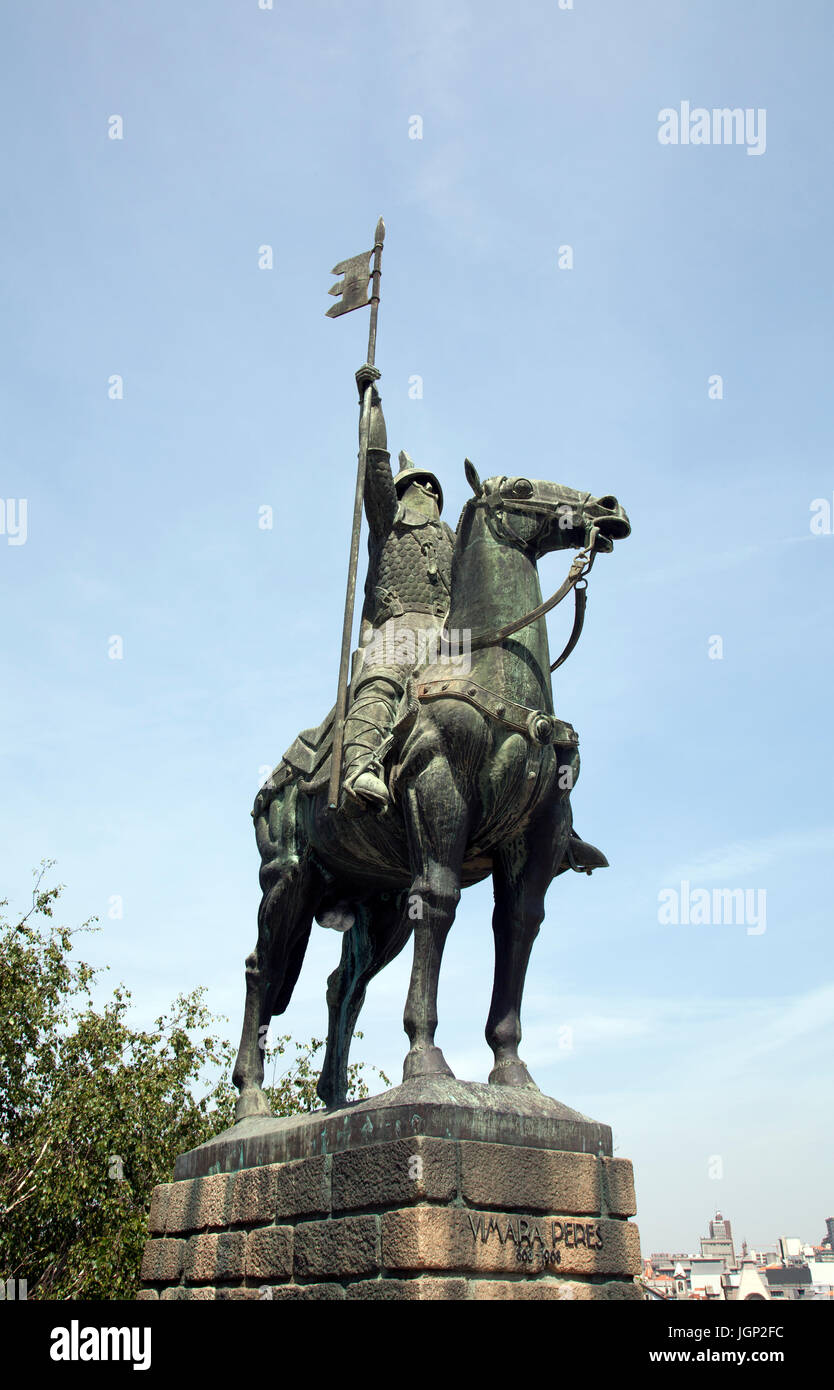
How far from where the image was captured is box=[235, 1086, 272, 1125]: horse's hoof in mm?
7914

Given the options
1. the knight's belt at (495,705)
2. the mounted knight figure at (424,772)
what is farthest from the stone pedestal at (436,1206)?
the knight's belt at (495,705)

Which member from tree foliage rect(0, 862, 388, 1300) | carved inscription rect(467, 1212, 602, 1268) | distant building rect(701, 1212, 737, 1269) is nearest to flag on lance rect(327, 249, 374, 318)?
carved inscription rect(467, 1212, 602, 1268)

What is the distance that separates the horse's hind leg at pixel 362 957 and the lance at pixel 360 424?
130cm

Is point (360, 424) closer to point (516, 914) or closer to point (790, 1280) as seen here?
point (516, 914)

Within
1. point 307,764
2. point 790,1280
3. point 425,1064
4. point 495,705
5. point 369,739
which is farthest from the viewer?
point 790,1280

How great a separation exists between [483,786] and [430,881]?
0.64 meters

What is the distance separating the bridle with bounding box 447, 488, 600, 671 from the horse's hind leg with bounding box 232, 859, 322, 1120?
240cm

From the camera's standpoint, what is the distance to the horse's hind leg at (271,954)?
820cm

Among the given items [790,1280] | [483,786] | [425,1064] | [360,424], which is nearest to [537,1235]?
[425,1064]

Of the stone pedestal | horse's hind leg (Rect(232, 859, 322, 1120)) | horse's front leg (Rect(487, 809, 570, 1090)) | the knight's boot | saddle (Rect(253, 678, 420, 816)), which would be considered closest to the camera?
the stone pedestal

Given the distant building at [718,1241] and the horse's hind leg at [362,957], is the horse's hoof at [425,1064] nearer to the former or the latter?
the horse's hind leg at [362,957]

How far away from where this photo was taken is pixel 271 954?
8352 millimetres

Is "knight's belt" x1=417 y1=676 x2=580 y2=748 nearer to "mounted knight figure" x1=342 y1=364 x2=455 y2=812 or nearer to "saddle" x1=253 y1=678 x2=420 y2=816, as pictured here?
"saddle" x1=253 y1=678 x2=420 y2=816
